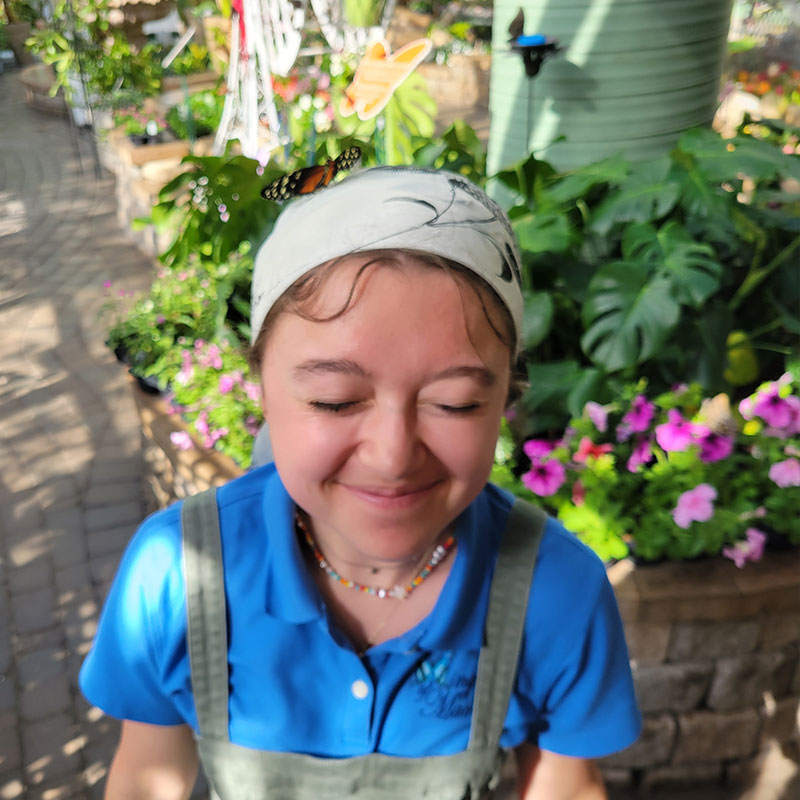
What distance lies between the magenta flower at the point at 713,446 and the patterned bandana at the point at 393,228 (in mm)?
1245

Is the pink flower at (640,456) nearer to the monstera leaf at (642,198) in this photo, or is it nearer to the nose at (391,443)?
the monstera leaf at (642,198)

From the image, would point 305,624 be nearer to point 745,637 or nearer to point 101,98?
point 745,637

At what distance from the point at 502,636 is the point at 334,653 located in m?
0.20

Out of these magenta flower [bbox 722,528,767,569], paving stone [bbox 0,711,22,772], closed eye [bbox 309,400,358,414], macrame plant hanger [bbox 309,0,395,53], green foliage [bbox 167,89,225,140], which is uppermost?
closed eye [bbox 309,400,358,414]

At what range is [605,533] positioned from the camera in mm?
1901

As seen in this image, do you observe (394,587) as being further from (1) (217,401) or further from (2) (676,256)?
(1) (217,401)

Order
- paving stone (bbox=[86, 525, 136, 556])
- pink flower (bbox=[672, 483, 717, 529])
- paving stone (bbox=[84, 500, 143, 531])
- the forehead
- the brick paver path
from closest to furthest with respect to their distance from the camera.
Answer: the forehead, pink flower (bbox=[672, 483, 717, 529]), the brick paver path, paving stone (bbox=[86, 525, 136, 556]), paving stone (bbox=[84, 500, 143, 531])

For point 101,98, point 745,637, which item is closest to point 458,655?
point 745,637

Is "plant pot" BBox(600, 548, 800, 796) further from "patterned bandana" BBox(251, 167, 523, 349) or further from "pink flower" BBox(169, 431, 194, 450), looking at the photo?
"pink flower" BBox(169, 431, 194, 450)

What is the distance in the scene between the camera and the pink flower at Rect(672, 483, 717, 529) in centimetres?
182

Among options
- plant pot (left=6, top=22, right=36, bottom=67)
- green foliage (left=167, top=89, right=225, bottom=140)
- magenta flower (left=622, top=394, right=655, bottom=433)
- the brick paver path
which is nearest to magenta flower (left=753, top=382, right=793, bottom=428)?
magenta flower (left=622, top=394, right=655, bottom=433)

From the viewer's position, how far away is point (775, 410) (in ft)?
6.57

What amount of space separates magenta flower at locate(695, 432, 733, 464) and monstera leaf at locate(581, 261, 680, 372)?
243 millimetres

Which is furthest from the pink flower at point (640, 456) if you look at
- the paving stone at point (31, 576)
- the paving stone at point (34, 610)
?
the paving stone at point (31, 576)
